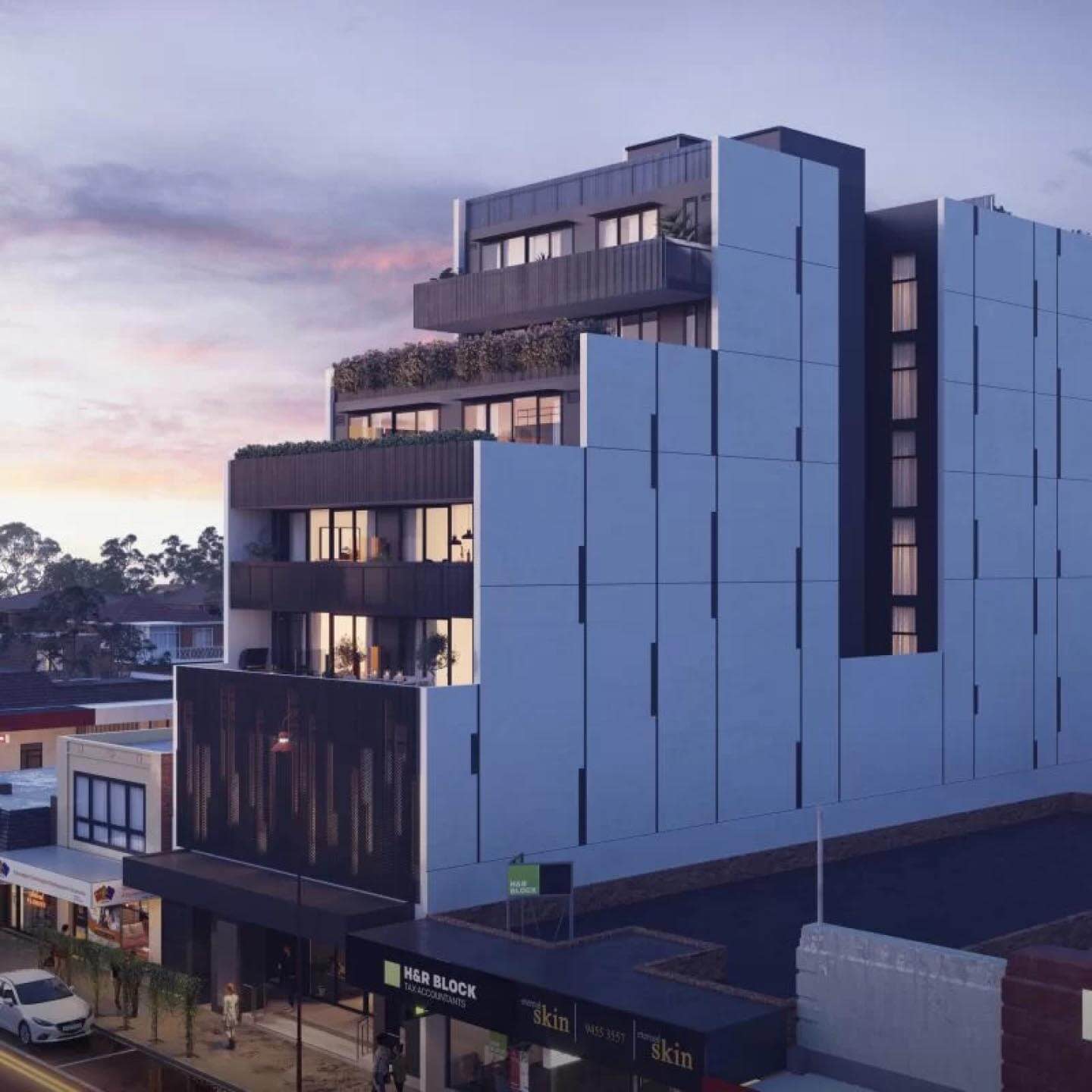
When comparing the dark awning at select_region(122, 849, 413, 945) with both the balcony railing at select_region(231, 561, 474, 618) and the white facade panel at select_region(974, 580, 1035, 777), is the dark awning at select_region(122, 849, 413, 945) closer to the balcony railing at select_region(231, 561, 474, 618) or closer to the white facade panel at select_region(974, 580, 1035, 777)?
the balcony railing at select_region(231, 561, 474, 618)

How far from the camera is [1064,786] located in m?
64.6

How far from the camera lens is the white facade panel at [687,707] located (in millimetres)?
49375

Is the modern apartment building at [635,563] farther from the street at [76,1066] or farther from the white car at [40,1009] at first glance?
the street at [76,1066]

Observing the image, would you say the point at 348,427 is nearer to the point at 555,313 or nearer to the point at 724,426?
the point at 555,313

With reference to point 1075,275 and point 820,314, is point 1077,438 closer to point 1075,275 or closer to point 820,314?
point 1075,275

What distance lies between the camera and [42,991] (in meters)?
46.4

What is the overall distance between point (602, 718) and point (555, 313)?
537 inches

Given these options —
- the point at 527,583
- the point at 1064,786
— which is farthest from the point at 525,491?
the point at 1064,786

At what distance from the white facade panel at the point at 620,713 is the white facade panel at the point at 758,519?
3.85 meters

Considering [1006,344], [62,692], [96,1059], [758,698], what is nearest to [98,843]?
[96,1059]

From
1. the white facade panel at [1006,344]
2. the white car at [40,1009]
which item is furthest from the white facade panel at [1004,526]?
the white car at [40,1009]

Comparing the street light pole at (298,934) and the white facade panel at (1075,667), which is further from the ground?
the white facade panel at (1075,667)

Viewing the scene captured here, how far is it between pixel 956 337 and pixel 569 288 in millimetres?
16067

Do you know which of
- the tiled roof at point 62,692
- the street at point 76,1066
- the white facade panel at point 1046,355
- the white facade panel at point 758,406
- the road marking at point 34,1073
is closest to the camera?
the road marking at point 34,1073
